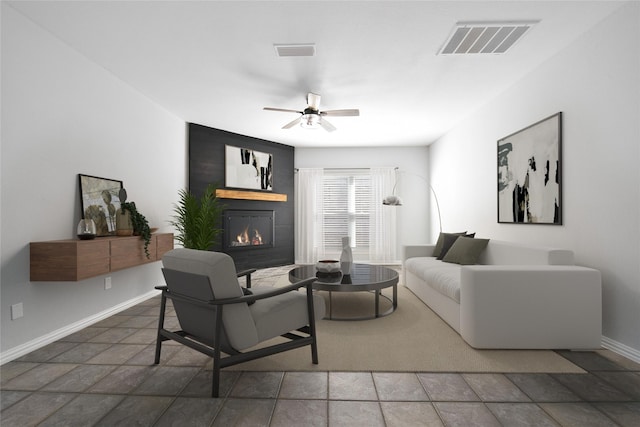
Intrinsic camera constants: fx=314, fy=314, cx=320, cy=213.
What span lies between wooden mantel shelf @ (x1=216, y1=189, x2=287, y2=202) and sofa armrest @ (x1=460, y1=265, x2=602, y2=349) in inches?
175

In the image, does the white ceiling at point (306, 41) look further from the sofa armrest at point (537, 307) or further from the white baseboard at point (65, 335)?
the white baseboard at point (65, 335)

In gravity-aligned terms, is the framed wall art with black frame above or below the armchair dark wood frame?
above

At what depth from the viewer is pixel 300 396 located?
1860 mm

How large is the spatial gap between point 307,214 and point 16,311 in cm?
506

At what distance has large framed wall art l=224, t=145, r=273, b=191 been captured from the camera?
591cm

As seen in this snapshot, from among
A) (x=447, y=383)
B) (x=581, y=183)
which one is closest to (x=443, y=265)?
(x=581, y=183)

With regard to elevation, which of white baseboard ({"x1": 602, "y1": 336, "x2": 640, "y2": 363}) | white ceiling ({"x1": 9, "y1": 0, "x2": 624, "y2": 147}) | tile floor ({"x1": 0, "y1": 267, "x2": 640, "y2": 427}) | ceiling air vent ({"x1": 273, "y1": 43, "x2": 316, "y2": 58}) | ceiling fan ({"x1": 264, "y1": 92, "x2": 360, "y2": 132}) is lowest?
tile floor ({"x1": 0, "y1": 267, "x2": 640, "y2": 427})

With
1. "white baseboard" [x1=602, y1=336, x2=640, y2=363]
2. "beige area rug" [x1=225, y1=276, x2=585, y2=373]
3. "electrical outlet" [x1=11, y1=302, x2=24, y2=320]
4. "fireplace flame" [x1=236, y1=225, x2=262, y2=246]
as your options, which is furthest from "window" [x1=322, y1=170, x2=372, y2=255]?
"electrical outlet" [x1=11, y1=302, x2=24, y2=320]

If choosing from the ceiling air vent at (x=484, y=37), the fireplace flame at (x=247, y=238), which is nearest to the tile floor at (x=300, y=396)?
the ceiling air vent at (x=484, y=37)

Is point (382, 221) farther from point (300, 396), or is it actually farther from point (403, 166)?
point (300, 396)

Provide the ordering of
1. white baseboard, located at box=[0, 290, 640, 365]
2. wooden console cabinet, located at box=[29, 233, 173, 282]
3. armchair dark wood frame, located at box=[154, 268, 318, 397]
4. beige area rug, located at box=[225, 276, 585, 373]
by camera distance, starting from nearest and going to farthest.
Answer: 1. armchair dark wood frame, located at box=[154, 268, 318, 397]
2. beige area rug, located at box=[225, 276, 585, 373]
3. white baseboard, located at box=[0, 290, 640, 365]
4. wooden console cabinet, located at box=[29, 233, 173, 282]

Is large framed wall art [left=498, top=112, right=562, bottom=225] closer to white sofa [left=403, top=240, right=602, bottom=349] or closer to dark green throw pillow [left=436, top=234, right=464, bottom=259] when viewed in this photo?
dark green throw pillow [left=436, top=234, right=464, bottom=259]

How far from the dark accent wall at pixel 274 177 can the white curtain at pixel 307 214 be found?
156 mm

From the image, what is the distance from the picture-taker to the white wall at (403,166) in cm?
705
